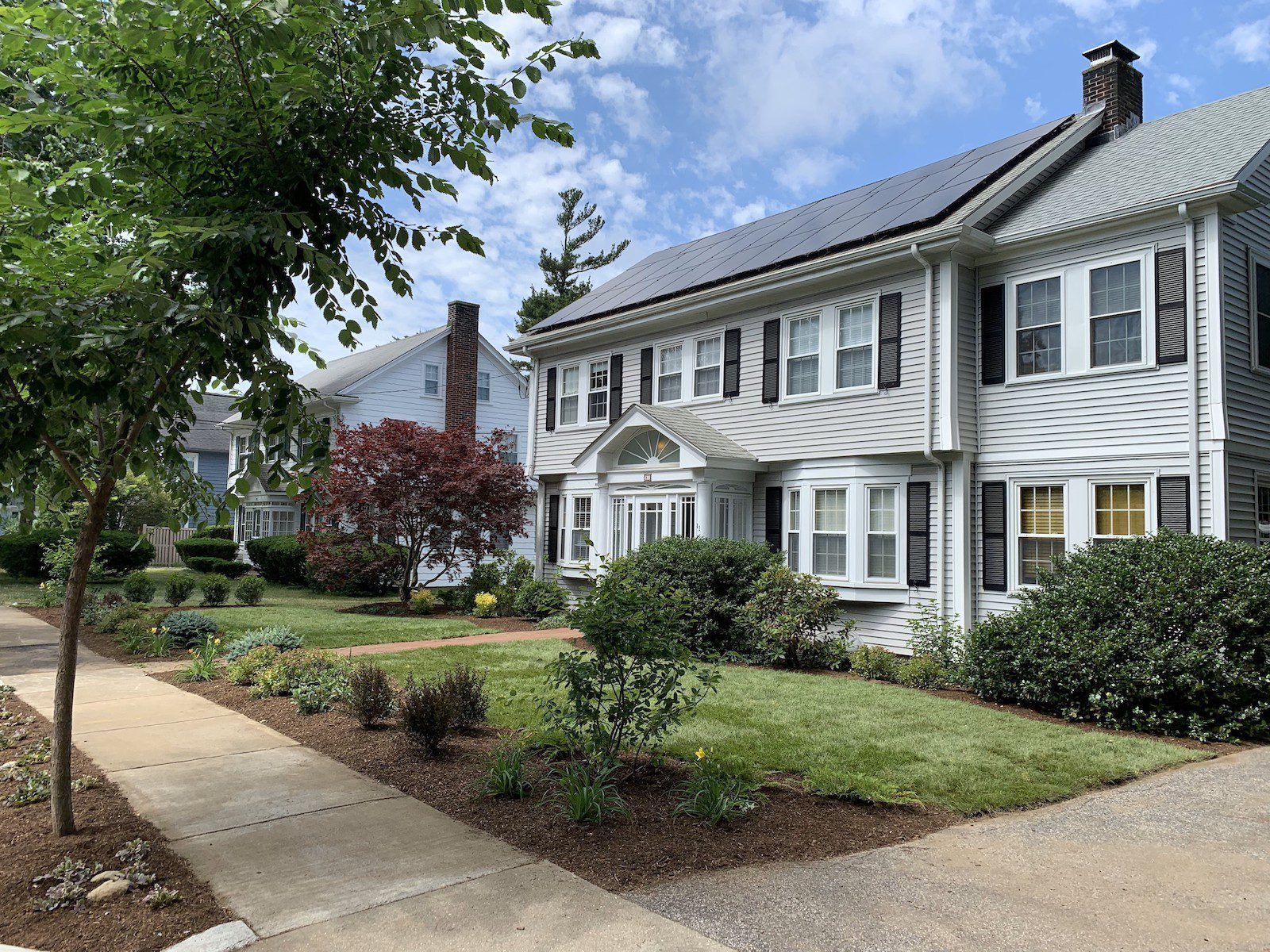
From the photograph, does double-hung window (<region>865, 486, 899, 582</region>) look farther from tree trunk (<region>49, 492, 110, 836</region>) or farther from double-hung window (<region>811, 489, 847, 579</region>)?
tree trunk (<region>49, 492, 110, 836</region>)

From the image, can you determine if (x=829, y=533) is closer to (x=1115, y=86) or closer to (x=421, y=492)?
(x=421, y=492)

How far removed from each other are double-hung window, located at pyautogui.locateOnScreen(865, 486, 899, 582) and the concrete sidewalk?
8.98 meters

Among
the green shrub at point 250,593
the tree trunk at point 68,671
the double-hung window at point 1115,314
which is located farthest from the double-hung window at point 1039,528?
the green shrub at point 250,593

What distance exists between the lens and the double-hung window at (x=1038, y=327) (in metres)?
11.9

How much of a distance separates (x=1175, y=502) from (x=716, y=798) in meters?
8.22

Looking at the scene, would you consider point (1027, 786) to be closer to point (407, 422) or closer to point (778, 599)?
point (778, 599)

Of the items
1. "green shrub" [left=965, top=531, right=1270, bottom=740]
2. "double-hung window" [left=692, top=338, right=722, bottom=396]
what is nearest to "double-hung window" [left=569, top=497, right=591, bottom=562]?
"double-hung window" [left=692, top=338, right=722, bottom=396]

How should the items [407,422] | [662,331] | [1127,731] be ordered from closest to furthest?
[1127,731] → [662,331] → [407,422]

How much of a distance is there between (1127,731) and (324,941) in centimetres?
775

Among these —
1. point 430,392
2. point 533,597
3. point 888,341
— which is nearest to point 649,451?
point 533,597

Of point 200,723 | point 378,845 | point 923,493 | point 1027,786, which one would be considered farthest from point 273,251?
point 923,493

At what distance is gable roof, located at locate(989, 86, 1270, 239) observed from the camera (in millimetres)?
10969

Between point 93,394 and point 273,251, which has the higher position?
point 273,251

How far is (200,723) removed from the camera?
781 cm
